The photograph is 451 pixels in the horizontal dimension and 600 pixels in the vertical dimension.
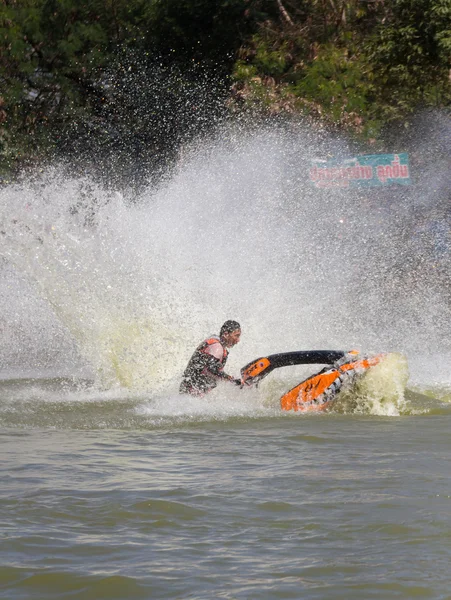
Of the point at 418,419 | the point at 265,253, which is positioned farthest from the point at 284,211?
the point at 418,419

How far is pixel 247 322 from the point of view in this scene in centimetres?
1450

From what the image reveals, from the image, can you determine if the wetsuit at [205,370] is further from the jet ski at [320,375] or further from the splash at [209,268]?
the splash at [209,268]

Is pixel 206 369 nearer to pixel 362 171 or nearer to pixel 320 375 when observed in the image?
pixel 320 375

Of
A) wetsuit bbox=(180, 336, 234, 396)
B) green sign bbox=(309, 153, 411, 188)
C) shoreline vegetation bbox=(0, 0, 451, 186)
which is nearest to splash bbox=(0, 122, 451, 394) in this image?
green sign bbox=(309, 153, 411, 188)

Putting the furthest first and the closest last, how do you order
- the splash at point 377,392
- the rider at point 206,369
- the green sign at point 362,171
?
the green sign at point 362,171
the rider at point 206,369
the splash at point 377,392

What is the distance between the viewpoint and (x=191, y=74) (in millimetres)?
24031

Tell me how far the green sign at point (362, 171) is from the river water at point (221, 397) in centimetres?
30

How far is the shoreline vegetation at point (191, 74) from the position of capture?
20062 millimetres

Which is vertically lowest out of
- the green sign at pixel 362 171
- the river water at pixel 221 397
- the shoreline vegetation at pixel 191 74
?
the river water at pixel 221 397

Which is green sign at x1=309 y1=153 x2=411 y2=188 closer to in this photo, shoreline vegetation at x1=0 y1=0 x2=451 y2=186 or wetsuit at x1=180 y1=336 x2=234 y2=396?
shoreline vegetation at x1=0 y1=0 x2=451 y2=186

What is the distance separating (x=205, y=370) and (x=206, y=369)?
0.01 metres

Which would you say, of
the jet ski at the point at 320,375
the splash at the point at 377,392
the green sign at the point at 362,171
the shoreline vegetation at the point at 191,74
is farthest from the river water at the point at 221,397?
the shoreline vegetation at the point at 191,74

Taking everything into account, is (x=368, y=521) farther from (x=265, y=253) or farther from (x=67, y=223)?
(x=265, y=253)

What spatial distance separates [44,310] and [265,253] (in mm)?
3849
